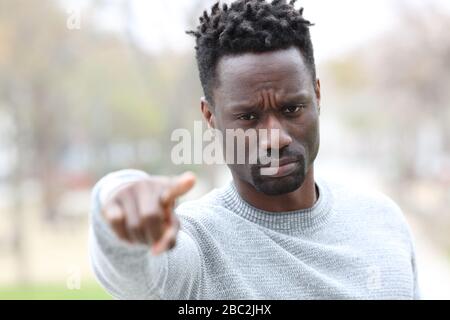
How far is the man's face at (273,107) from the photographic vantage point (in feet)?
5.33

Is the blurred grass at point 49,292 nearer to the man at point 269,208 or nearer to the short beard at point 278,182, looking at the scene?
the man at point 269,208

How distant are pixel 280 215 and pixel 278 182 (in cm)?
14

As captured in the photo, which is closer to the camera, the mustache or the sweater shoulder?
the mustache

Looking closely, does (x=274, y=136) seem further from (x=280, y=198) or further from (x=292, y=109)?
(x=280, y=198)

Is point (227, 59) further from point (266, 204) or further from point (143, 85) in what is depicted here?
point (143, 85)

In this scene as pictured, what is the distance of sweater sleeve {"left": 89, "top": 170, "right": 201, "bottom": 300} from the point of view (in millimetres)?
1261

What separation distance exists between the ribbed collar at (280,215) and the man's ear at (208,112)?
0.17 metres

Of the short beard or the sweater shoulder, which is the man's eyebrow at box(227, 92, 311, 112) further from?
the sweater shoulder

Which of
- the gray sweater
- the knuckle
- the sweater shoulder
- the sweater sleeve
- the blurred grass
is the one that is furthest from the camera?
the blurred grass

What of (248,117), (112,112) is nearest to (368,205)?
(248,117)

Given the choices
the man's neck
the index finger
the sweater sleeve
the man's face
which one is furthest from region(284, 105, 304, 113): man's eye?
the index finger

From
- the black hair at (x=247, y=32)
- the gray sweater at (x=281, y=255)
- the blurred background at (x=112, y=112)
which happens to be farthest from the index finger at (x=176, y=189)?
the blurred background at (x=112, y=112)

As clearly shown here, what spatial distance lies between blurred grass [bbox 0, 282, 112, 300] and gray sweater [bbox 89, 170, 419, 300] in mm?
6820

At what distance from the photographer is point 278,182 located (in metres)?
1.67
